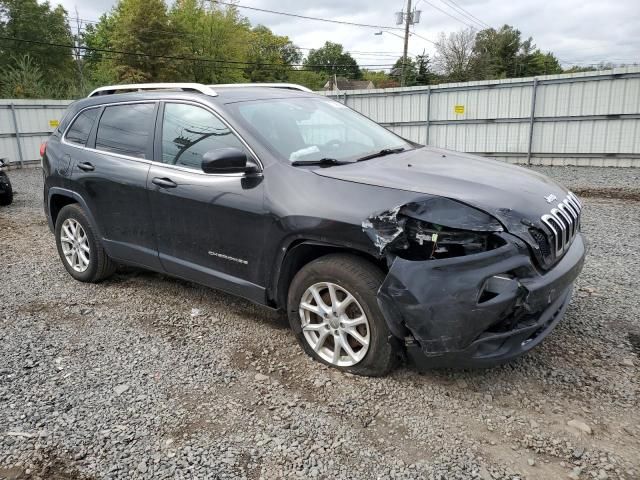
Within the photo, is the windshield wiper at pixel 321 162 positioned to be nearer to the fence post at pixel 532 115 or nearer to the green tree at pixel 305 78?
the fence post at pixel 532 115

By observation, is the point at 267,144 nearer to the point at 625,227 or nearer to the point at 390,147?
the point at 390,147

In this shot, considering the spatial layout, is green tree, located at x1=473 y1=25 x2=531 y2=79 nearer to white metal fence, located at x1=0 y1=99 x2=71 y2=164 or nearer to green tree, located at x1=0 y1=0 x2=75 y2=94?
green tree, located at x1=0 y1=0 x2=75 y2=94

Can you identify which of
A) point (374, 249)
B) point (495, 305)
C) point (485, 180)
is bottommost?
point (495, 305)

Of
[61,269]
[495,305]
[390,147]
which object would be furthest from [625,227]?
[61,269]

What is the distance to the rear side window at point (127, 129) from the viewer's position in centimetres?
405

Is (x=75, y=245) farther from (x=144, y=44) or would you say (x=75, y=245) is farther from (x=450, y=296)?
(x=144, y=44)

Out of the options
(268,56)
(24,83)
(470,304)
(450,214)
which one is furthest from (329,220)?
(268,56)

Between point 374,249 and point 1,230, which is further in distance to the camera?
point 1,230

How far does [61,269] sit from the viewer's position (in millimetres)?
5500

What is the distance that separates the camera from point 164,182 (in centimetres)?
379

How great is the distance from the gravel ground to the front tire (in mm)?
131

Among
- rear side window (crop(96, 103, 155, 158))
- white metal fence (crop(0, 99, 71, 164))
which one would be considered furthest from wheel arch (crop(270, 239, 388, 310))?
white metal fence (crop(0, 99, 71, 164))

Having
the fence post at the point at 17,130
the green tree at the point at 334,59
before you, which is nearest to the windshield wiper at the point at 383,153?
the fence post at the point at 17,130

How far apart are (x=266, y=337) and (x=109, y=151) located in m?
2.16
